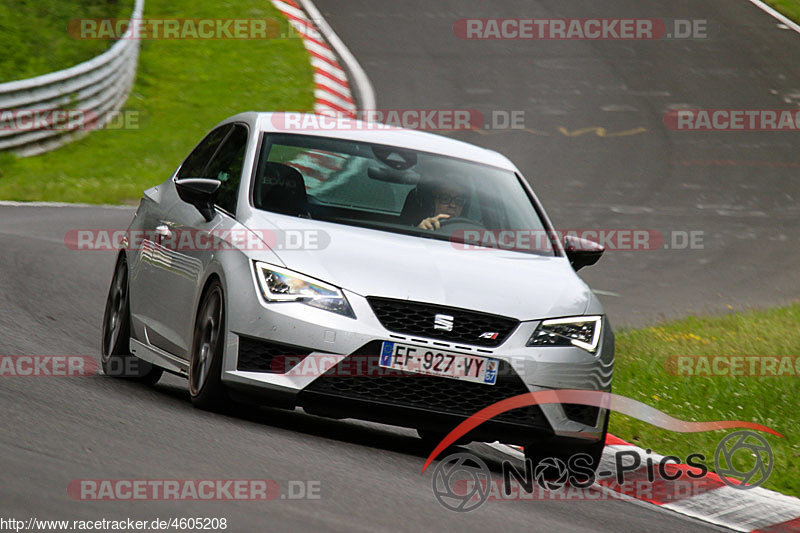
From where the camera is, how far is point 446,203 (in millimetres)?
8234

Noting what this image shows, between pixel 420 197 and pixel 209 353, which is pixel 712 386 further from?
pixel 209 353

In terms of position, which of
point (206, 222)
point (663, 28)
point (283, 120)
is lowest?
point (206, 222)

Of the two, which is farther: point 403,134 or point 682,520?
point 403,134

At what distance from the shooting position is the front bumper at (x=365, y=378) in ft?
22.7

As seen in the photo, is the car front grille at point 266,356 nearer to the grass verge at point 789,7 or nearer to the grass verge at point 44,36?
the grass verge at point 44,36

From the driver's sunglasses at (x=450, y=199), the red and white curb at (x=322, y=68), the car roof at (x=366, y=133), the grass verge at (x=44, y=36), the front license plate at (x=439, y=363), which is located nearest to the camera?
the front license plate at (x=439, y=363)

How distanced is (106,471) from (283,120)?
3.35m

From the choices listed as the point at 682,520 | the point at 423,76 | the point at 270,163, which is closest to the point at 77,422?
the point at 270,163

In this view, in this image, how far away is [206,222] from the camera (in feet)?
26.1

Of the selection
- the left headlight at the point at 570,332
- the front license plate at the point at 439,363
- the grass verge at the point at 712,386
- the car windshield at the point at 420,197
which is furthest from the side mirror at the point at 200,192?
the grass verge at the point at 712,386

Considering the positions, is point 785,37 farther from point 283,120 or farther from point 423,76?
point 283,120

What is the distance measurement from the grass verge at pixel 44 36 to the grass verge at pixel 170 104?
1.09 m

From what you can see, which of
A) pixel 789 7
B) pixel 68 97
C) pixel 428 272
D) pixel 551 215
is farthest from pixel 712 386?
pixel 789 7

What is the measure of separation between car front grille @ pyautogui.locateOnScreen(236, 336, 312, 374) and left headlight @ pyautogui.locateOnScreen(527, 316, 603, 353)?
3.78ft
